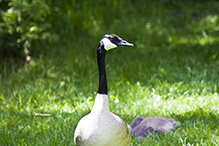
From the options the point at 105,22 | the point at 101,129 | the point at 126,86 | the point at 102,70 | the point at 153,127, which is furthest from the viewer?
the point at 105,22

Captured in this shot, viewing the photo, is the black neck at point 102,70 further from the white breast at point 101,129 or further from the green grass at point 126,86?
the green grass at point 126,86

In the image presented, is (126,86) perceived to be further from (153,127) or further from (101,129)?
(101,129)

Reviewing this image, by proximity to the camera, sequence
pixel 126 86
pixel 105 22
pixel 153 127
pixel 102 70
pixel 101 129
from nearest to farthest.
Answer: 1. pixel 101 129
2. pixel 102 70
3. pixel 153 127
4. pixel 126 86
5. pixel 105 22

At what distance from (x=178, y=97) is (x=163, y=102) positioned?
278 mm

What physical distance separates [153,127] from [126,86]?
58.1 inches

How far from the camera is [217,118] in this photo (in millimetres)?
3484

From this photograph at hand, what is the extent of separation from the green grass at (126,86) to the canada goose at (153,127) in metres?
0.09

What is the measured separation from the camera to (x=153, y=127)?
3.30 m

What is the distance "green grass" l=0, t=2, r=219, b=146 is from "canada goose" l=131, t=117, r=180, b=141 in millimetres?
94

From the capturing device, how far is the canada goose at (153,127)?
3.29m

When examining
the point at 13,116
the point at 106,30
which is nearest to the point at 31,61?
the point at 13,116

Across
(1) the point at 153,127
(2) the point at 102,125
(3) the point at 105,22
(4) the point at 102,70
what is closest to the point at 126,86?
(1) the point at 153,127

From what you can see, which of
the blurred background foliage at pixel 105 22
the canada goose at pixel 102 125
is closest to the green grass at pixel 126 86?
the blurred background foliage at pixel 105 22

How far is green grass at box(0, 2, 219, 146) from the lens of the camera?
11.2 ft
